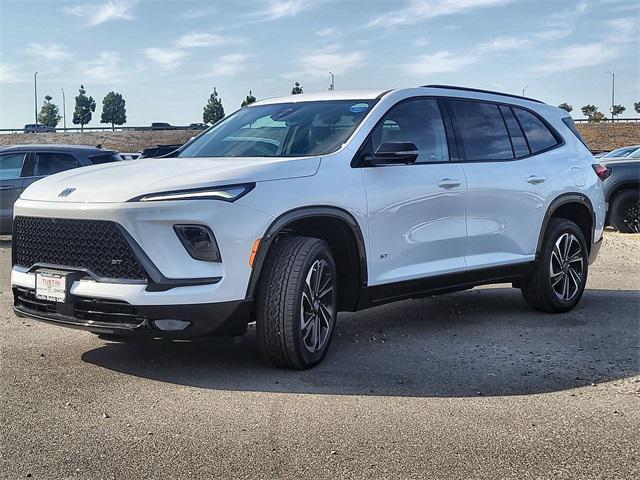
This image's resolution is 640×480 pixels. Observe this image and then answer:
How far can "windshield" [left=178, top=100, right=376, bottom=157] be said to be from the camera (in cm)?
536

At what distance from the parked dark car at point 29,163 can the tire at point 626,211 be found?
9015 mm

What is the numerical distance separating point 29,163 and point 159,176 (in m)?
8.78

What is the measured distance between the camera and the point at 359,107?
18.5 feet

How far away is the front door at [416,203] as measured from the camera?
529 centimetres

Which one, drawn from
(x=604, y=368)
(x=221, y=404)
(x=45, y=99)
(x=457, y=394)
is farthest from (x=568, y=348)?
(x=45, y=99)

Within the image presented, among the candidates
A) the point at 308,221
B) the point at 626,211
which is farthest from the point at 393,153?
the point at 626,211

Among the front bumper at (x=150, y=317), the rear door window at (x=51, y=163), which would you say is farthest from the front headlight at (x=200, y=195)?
the rear door window at (x=51, y=163)

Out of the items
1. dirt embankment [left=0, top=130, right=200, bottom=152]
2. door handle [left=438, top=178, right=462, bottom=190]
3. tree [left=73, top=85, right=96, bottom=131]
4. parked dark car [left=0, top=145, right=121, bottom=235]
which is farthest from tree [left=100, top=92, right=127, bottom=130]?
door handle [left=438, top=178, right=462, bottom=190]

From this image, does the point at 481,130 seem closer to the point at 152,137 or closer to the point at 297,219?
the point at 297,219

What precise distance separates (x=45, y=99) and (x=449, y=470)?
12440 cm

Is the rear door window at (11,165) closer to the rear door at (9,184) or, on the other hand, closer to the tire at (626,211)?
the rear door at (9,184)

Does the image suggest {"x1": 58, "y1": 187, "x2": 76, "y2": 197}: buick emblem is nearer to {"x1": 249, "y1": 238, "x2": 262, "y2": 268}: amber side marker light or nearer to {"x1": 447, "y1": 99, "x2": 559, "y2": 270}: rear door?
{"x1": 249, "y1": 238, "x2": 262, "y2": 268}: amber side marker light

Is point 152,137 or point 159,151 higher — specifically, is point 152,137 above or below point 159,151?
above

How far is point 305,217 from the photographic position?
477 centimetres
